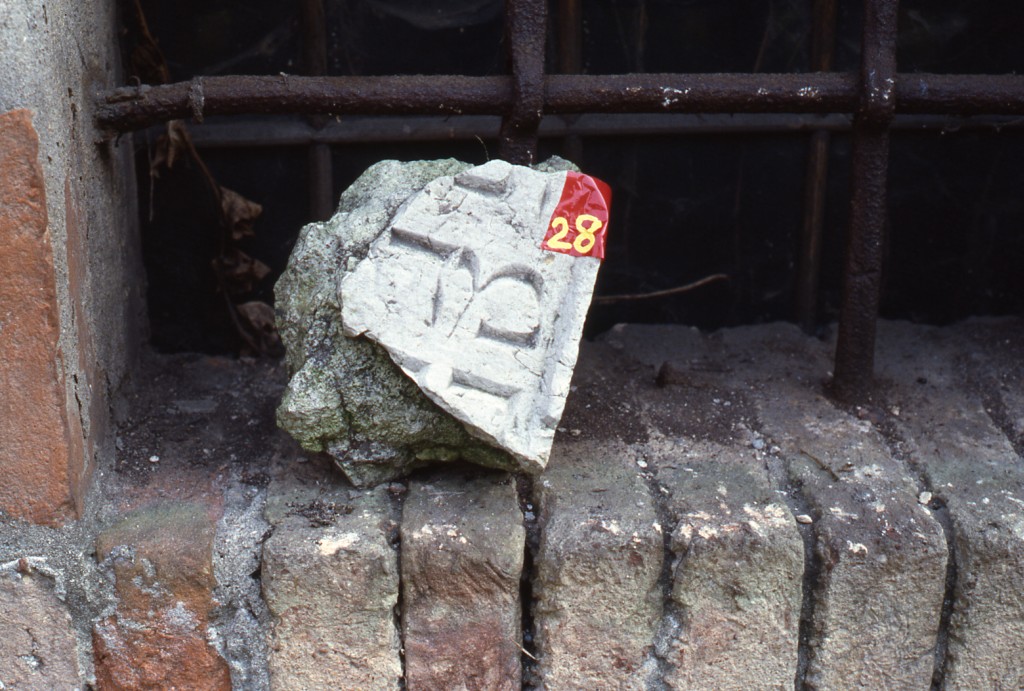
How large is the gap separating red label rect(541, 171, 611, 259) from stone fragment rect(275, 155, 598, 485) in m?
0.02

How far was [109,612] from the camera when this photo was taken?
1501 mm

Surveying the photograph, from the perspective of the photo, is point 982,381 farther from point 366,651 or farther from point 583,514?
point 366,651

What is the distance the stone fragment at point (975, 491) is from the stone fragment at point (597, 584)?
0.47 meters

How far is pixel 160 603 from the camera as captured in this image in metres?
1.49

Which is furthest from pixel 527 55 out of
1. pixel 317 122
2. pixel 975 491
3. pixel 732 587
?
pixel 975 491

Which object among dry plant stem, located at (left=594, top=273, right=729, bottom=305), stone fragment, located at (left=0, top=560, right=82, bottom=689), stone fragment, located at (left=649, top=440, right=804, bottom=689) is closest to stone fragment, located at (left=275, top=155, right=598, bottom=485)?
stone fragment, located at (left=649, top=440, right=804, bottom=689)

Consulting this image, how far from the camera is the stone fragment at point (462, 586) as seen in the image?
1.47m

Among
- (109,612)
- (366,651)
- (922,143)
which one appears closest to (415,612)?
(366,651)

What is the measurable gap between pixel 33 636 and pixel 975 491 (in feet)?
4.71

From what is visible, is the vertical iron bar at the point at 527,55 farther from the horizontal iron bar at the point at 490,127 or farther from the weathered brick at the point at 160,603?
the weathered brick at the point at 160,603

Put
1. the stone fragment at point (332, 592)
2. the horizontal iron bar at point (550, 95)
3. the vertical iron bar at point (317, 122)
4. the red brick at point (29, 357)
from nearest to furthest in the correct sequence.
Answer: the red brick at point (29, 357) < the stone fragment at point (332, 592) < the horizontal iron bar at point (550, 95) < the vertical iron bar at point (317, 122)

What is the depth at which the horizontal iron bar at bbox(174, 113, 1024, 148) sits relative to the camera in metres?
2.05

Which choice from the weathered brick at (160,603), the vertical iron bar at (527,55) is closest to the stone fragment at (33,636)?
the weathered brick at (160,603)

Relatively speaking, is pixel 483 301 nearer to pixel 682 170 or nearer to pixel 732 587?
pixel 732 587
